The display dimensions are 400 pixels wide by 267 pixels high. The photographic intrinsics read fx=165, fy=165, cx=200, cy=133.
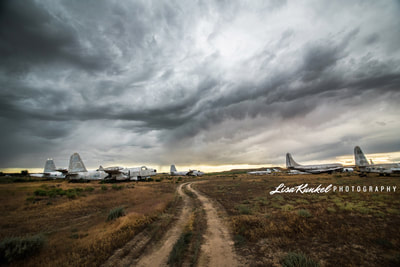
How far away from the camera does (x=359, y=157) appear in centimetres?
5384

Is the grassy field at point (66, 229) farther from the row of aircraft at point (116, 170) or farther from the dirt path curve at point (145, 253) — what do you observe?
the row of aircraft at point (116, 170)

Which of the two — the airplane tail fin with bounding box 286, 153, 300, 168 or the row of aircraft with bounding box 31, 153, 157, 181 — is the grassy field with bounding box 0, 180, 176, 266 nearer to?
the row of aircraft with bounding box 31, 153, 157, 181

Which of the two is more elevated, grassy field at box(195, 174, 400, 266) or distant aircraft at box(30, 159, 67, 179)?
distant aircraft at box(30, 159, 67, 179)

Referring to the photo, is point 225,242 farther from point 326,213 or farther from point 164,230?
point 326,213

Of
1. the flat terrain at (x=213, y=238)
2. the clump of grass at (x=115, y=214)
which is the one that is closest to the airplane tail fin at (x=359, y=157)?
the flat terrain at (x=213, y=238)

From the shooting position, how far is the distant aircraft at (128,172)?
4253cm

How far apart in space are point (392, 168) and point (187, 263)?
61798 mm

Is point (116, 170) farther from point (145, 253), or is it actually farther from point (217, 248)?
point (217, 248)

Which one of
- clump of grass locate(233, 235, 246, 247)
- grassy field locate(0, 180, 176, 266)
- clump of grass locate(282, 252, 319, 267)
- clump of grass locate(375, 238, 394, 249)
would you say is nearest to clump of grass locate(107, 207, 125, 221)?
grassy field locate(0, 180, 176, 266)

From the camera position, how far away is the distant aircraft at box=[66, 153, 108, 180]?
46094 mm

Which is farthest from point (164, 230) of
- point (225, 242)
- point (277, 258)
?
point (277, 258)

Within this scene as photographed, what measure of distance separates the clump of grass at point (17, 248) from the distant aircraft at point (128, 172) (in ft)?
122

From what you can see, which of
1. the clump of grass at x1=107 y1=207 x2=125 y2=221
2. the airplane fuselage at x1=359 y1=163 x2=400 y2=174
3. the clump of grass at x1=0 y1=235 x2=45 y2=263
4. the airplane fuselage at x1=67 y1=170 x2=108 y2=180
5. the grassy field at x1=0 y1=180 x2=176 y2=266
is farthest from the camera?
the airplane fuselage at x1=67 y1=170 x2=108 y2=180

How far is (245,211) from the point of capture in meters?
13.8
